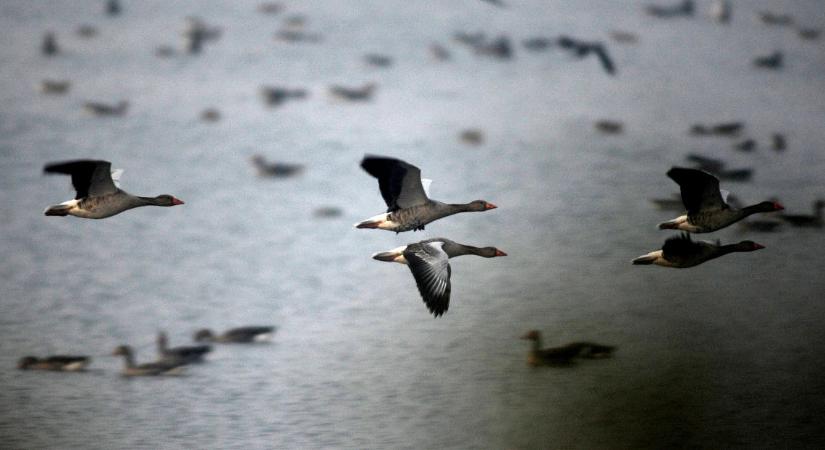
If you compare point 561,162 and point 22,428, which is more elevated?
point 561,162

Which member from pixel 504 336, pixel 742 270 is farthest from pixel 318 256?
pixel 742 270

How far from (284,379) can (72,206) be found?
34.2ft

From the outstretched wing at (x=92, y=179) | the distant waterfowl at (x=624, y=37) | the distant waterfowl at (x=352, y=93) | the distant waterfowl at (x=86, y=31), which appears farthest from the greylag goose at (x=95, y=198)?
the distant waterfowl at (x=86, y=31)

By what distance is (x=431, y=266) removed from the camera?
12883 mm

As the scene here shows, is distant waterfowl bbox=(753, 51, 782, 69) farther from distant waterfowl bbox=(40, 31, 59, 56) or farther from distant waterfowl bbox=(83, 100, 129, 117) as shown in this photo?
distant waterfowl bbox=(40, 31, 59, 56)

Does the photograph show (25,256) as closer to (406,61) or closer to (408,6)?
(406,61)

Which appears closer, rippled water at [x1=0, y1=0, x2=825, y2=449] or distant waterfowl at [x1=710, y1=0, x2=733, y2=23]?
rippled water at [x1=0, y1=0, x2=825, y2=449]

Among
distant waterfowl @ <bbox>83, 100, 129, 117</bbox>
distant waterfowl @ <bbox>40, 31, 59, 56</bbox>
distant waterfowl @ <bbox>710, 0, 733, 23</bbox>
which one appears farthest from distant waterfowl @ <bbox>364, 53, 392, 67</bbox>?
distant waterfowl @ <bbox>710, 0, 733, 23</bbox>

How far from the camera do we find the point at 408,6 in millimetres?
50219

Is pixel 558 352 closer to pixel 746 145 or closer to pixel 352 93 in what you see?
pixel 746 145

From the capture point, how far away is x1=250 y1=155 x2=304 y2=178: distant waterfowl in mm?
34750

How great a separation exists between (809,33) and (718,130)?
39.0 ft

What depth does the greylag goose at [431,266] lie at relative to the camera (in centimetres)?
1251

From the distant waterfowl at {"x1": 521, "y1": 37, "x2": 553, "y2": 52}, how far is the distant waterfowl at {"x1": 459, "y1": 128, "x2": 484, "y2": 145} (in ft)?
20.9
